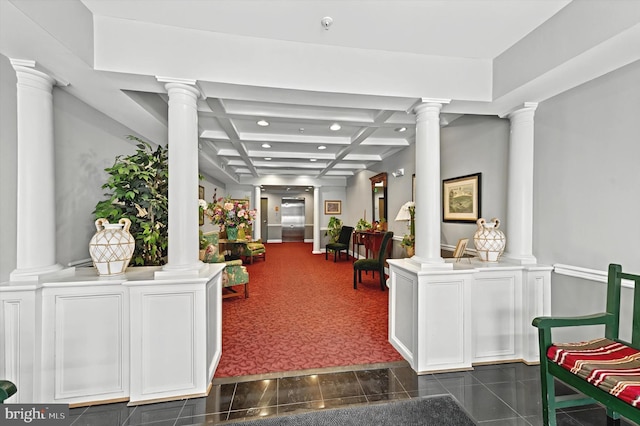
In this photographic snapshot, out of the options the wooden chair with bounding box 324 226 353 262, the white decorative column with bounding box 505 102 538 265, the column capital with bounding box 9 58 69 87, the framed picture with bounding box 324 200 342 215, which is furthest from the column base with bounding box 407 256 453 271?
Answer: the framed picture with bounding box 324 200 342 215

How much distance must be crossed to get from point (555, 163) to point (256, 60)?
2766 mm

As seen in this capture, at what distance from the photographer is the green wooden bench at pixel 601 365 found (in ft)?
4.55

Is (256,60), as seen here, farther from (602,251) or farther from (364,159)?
(364,159)

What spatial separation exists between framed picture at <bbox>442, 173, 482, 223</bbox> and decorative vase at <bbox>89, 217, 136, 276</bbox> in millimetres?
3636

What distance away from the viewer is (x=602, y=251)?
215cm

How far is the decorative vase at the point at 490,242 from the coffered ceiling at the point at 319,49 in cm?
119

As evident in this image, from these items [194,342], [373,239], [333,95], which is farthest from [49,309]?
[373,239]

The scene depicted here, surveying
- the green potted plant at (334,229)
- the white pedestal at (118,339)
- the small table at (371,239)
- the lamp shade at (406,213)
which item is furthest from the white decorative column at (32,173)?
the green potted plant at (334,229)

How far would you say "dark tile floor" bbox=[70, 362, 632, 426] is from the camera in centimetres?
188

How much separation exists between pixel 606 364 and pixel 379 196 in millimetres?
5226

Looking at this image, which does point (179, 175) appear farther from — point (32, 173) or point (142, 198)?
point (32, 173)

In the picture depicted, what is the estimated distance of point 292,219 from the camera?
13.6m

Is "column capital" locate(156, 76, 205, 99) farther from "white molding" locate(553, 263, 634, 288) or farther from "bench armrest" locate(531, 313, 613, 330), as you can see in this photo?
"white molding" locate(553, 263, 634, 288)

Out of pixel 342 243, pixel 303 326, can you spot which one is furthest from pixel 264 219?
pixel 303 326
